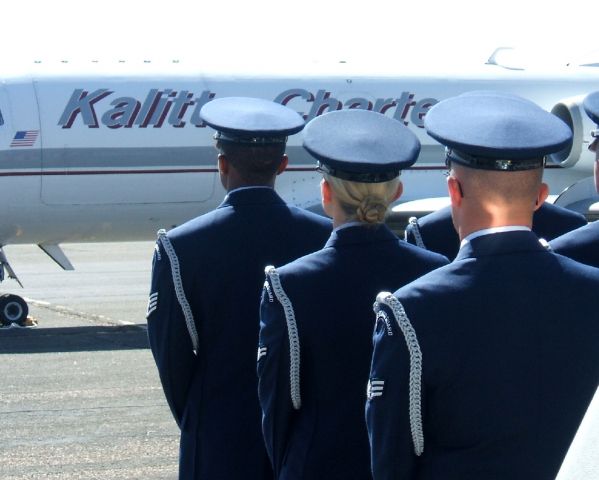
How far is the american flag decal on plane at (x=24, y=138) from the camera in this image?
14.2 metres

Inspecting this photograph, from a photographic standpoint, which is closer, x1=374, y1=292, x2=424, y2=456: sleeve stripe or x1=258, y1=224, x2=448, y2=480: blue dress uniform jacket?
x1=374, y1=292, x2=424, y2=456: sleeve stripe

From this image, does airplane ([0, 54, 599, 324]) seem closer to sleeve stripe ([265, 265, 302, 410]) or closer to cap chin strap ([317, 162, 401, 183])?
cap chin strap ([317, 162, 401, 183])

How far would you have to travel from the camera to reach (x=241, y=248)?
4.51 meters

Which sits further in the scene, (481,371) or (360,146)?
(360,146)

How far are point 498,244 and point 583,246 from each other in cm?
149

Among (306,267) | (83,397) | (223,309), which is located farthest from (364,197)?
(83,397)

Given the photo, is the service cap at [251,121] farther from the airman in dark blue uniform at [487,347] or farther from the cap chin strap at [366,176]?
the airman in dark blue uniform at [487,347]

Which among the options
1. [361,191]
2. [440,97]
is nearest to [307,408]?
[361,191]

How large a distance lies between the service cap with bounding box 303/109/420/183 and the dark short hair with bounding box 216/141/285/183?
1.81 ft

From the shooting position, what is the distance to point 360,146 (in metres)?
3.92

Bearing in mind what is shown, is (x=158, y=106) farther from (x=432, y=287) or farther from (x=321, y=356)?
(x=432, y=287)

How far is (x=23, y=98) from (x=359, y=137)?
10.9 metres

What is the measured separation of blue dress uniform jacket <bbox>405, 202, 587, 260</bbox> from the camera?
5.75m

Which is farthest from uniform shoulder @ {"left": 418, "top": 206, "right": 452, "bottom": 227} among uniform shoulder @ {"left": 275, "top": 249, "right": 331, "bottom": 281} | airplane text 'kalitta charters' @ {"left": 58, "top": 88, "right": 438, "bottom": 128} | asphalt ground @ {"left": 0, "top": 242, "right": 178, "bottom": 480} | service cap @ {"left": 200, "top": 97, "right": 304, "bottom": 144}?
airplane text 'kalitta charters' @ {"left": 58, "top": 88, "right": 438, "bottom": 128}
